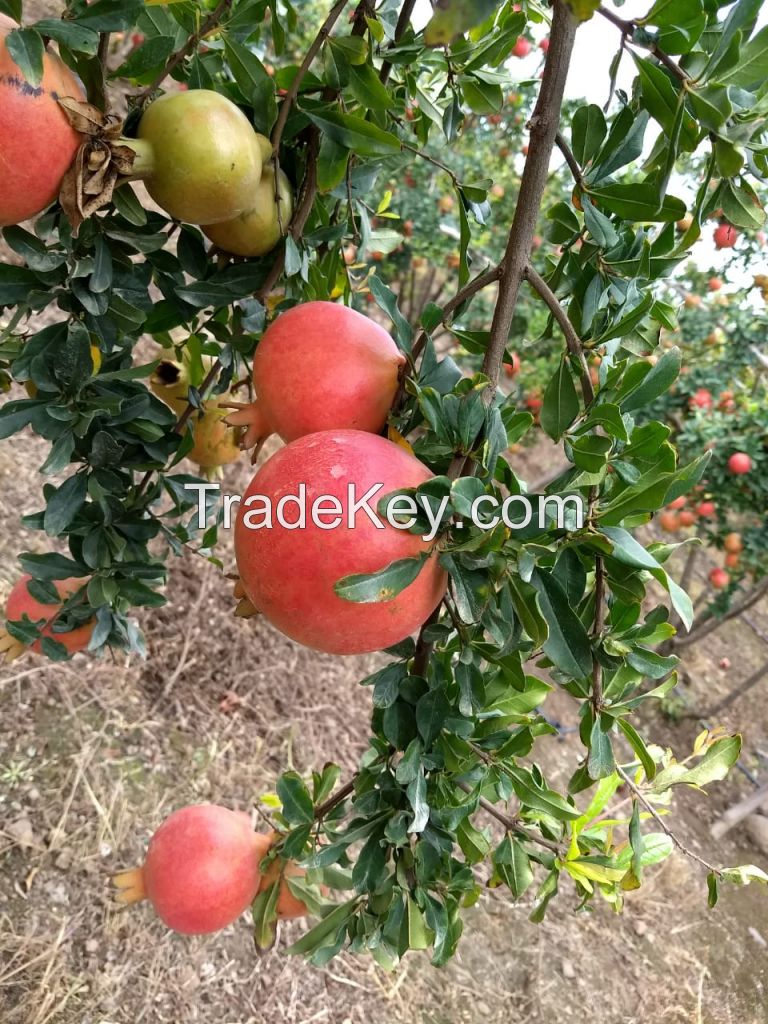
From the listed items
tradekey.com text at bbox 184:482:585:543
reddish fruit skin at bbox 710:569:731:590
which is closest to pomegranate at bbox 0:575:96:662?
tradekey.com text at bbox 184:482:585:543

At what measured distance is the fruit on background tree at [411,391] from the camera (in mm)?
549

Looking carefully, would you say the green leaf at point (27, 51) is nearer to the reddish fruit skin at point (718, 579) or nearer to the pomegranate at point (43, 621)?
the pomegranate at point (43, 621)

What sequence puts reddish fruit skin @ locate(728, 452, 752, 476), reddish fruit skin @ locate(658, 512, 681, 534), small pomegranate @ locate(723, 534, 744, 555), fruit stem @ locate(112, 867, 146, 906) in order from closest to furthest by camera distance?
fruit stem @ locate(112, 867, 146, 906)
reddish fruit skin @ locate(728, 452, 752, 476)
small pomegranate @ locate(723, 534, 744, 555)
reddish fruit skin @ locate(658, 512, 681, 534)

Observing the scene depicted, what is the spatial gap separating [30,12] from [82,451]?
3381 millimetres

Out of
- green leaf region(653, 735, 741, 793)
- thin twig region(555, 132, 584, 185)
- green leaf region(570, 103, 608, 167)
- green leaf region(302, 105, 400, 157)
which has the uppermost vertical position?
green leaf region(570, 103, 608, 167)

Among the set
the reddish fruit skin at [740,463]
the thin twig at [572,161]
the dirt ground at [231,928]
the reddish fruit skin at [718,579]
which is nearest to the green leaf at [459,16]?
the thin twig at [572,161]

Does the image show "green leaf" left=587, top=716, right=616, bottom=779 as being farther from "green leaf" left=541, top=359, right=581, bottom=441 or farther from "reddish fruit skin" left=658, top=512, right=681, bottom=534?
"reddish fruit skin" left=658, top=512, right=681, bottom=534

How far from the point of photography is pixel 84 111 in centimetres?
59

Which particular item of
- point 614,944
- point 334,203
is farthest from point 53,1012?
point 614,944

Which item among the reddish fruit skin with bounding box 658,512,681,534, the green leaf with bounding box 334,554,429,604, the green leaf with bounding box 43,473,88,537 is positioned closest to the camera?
the green leaf with bounding box 334,554,429,604

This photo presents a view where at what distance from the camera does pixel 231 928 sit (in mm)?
1688

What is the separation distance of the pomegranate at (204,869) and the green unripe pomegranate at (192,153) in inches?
32.1

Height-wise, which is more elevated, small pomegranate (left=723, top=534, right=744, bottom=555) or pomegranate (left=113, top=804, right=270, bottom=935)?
→ pomegranate (left=113, top=804, right=270, bottom=935)

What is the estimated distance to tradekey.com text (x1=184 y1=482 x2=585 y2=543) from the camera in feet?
1.72
